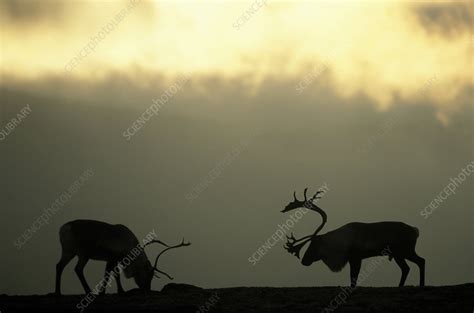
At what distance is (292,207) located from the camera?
99.9 feet

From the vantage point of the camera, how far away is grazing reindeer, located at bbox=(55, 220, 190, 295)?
27.7m

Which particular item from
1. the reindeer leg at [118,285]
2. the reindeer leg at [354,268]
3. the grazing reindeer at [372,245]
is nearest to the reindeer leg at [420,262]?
the grazing reindeer at [372,245]

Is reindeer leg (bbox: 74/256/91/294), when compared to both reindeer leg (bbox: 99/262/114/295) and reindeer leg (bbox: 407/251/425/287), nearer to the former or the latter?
reindeer leg (bbox: 99/262/114/295)

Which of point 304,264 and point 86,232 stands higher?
point 304,264

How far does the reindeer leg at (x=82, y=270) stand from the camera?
89.3 ft

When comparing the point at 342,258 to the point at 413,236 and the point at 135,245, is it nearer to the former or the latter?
the point at 413,236

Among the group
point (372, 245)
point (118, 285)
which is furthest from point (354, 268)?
point (118, 285)

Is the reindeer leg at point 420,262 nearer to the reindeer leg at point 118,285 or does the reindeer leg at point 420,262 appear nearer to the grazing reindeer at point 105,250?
the grazing reindeer at point 105,250

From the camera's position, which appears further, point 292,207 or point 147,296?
point 292,207

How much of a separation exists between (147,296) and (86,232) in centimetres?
397

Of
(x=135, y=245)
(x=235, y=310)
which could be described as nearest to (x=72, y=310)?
(x=235, y=310)

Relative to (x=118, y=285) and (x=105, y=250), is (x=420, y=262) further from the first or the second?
(x=105, y=250)

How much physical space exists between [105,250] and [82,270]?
112cm

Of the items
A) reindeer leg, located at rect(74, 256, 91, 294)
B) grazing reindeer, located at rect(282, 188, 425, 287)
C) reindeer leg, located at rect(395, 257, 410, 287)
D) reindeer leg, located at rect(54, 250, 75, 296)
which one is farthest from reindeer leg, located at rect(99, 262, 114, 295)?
reindeer leg, located at rect(395, 257, 410, 287)
